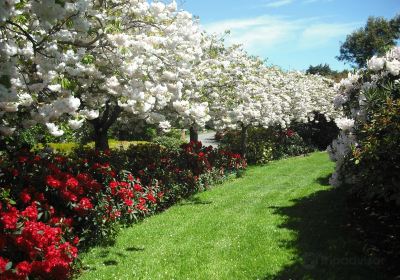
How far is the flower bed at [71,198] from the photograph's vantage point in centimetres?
584

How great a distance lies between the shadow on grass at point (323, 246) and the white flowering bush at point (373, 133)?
1.04m

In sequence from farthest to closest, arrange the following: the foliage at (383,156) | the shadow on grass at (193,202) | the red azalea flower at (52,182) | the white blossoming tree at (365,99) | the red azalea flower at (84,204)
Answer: the shadow on grass at (193,202), the red azalea flower at (84,204), the red azalea flower at (52,182), the white blossoming tree at (365,99), the foliage at (383,156)

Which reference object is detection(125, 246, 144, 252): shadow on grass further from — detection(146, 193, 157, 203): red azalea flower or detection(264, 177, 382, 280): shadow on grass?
detection(264, 177, 382, 280): shadow on grass

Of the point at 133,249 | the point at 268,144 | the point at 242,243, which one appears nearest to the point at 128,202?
the point at 133,249

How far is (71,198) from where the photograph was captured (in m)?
7.53

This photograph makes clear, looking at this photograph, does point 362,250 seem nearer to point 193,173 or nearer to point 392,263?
point 392,263

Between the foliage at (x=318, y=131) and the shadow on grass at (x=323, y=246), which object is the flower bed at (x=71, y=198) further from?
the foliage at (x=318, y=131)

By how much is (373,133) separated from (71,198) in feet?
17.0

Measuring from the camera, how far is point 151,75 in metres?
10.0

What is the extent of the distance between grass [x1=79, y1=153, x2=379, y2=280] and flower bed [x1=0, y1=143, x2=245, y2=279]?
52cm

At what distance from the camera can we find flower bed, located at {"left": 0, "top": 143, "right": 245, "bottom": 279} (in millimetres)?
5836

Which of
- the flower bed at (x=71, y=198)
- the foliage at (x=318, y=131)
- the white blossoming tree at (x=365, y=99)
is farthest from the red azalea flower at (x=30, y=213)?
the foliage at (x=318, y=131)

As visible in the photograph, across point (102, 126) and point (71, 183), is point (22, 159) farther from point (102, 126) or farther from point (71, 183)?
point (102, 126)

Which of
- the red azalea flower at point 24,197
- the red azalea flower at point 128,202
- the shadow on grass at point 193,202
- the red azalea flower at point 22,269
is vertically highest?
the red azalea flower at point 24,197
